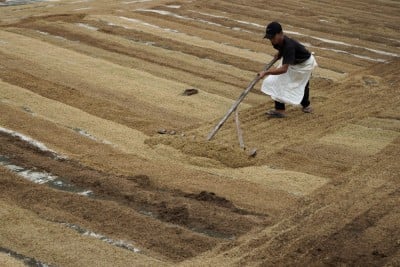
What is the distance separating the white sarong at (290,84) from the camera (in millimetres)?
8195

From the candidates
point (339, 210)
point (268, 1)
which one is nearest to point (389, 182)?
point (339, 210)

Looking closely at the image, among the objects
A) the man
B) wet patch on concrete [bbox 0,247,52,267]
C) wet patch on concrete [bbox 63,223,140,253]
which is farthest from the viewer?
the man

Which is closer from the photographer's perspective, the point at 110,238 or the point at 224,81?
the point at 110,238

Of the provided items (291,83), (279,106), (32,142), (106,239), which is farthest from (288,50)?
(106,239)

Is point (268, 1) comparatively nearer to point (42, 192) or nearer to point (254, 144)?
point (254, 144)

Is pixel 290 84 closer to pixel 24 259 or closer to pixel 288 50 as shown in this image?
pixel 288 50

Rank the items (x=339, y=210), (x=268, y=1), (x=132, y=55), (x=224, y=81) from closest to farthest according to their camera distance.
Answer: (x=339, y=210)
(x=224, y=81)
(x=132, y=55)
(x=268, y=1)

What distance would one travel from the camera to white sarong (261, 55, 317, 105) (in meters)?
8.20

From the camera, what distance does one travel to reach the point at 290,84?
27.0ft

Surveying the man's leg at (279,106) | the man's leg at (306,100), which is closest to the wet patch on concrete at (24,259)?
the man's leg at (279,106)

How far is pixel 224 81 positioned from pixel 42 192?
4.86 metres

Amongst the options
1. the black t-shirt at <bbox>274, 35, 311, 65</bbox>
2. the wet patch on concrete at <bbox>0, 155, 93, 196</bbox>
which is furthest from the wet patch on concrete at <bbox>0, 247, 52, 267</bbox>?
the black t-shirt at <bbox>274, 35, 311, 65</bbox>

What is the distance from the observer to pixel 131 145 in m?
7.02

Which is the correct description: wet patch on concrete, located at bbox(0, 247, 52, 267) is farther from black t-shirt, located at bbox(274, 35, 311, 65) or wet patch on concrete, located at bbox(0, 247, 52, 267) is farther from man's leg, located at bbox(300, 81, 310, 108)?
man's leg, located at bbox(300, 81, 310, 108)
